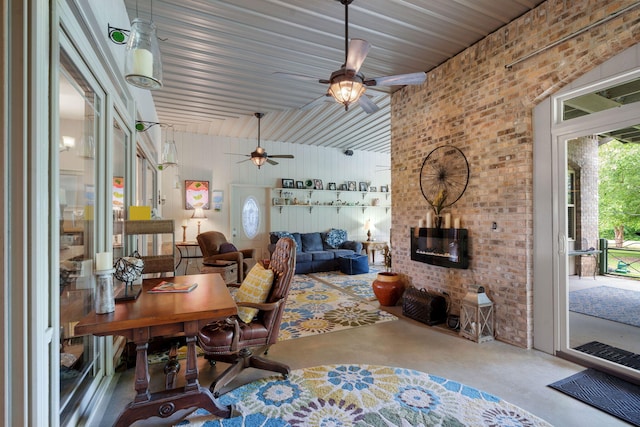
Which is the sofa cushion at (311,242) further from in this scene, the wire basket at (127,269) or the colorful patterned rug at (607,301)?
the wire basket at (127,269)

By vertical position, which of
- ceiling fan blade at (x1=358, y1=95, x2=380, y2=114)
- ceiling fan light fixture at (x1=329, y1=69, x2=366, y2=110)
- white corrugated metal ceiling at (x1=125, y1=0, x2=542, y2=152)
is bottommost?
ceiling fan light fixture at (x1=329, y1=69, x2=366, y2=110)

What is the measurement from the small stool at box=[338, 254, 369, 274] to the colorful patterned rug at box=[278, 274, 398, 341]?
1435mm

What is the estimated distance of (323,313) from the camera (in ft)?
13.4

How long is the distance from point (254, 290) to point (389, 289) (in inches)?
94.7

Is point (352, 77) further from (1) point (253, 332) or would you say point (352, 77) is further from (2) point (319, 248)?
(2) point (319, 248)

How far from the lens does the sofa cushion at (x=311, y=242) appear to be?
7679 millimetres

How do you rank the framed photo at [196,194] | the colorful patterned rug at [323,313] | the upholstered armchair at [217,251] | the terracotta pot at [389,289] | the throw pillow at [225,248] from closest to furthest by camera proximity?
the colorful patterned rug at [323,313]
the terracotta pot at [389,289]
the upholstered armchair at [217,251]
the throw pillow at [225,248]
the framed photo at [196,194]

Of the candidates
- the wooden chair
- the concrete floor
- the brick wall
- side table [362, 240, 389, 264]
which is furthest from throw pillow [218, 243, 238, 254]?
side table [362, 240, 389, 264]

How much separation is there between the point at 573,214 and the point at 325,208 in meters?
6.16

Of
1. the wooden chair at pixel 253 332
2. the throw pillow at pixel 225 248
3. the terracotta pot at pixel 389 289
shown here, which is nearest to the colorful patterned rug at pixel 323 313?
the terracotta pot at pixel 389 289

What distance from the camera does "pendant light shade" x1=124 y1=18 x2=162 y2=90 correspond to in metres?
1.67

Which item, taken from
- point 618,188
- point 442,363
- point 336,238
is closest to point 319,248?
point 336,238

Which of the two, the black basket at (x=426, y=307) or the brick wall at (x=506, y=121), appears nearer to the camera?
the brick wall at (x=506, y=121)

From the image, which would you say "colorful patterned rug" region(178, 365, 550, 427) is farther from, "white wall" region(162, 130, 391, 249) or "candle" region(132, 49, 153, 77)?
"white wall" region(162, 130, 391, 249)
